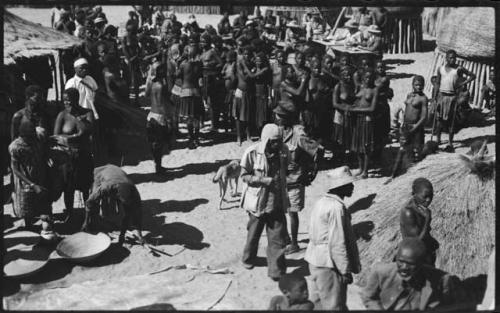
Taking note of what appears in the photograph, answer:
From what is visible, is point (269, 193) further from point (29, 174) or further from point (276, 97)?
point (276, 97)

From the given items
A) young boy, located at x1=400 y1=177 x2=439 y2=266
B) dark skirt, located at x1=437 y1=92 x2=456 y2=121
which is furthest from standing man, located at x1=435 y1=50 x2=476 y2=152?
young boy, located at x1=400 y1=177 x2=439 y2=266

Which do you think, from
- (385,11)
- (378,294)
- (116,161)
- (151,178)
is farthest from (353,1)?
(385,11)

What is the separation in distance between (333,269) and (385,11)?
590 inches

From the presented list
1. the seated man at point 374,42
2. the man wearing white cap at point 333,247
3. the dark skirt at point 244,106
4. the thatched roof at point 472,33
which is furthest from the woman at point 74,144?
the seated man at point 374,42

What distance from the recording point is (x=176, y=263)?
8.55 metres

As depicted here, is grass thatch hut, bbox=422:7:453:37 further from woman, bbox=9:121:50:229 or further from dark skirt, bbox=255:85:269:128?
woman, bbox=9:121:50:229

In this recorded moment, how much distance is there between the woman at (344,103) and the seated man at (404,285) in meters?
5.56

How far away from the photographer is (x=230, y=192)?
10828 millimetres

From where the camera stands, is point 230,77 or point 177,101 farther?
point 230,77

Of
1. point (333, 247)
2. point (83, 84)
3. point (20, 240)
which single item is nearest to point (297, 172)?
point (333, 247)

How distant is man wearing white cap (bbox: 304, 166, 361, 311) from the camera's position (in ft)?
21.5

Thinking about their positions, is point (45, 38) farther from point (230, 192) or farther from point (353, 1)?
point (353, 1)

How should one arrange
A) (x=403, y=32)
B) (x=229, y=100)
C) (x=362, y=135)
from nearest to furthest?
(x=362, y=135) < (x=229, y=100) < (x=403, y=32)

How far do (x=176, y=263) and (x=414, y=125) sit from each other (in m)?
4.30
